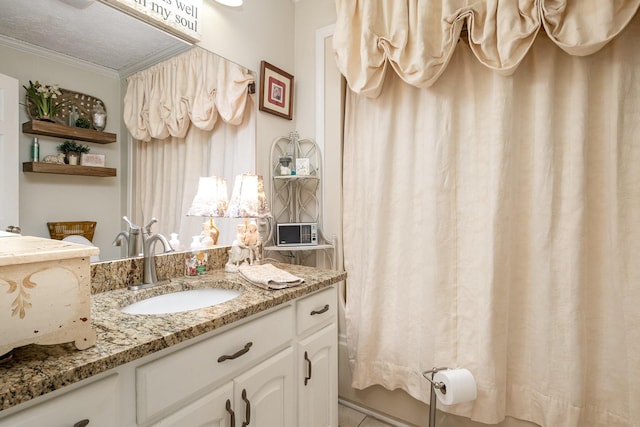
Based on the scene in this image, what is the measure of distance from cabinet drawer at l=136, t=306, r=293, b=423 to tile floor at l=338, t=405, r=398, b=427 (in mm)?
959

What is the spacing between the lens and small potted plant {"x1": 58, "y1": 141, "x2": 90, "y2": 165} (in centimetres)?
110

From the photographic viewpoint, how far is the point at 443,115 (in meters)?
1.54

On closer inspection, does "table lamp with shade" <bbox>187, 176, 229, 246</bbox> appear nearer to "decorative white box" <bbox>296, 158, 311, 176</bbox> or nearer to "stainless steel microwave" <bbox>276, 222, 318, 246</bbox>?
"stainless steel microwave" <bbox>276, 222, 318, 246</bbox>

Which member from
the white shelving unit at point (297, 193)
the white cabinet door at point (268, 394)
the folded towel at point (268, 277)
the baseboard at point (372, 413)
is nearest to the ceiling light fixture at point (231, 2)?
the white shelving unit at point (297, 193)

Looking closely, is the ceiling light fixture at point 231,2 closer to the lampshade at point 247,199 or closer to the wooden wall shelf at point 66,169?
the lampshade at point 247,199

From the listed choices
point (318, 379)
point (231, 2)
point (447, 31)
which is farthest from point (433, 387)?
point (231, 2)

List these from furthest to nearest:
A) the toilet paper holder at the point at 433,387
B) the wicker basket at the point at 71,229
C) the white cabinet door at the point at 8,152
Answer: the toilet paper holder at the point at 433,387 < the wicker basket at the point at 71,229 < the white cabinet door at the point at 8,152

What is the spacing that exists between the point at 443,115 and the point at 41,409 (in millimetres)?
1680

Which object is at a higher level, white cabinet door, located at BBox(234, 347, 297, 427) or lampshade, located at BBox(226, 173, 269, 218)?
lampshade, located at BBox(226, 173, 269, 218)

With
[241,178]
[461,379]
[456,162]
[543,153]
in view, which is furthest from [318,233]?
[543,153]

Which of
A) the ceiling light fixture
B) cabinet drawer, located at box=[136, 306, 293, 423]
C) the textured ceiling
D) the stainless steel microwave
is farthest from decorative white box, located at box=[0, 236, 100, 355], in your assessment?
the ceiling light fixture

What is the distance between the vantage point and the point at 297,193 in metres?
2.09

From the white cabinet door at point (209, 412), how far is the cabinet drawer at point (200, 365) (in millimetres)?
22

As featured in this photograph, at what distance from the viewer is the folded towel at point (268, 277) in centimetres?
128
